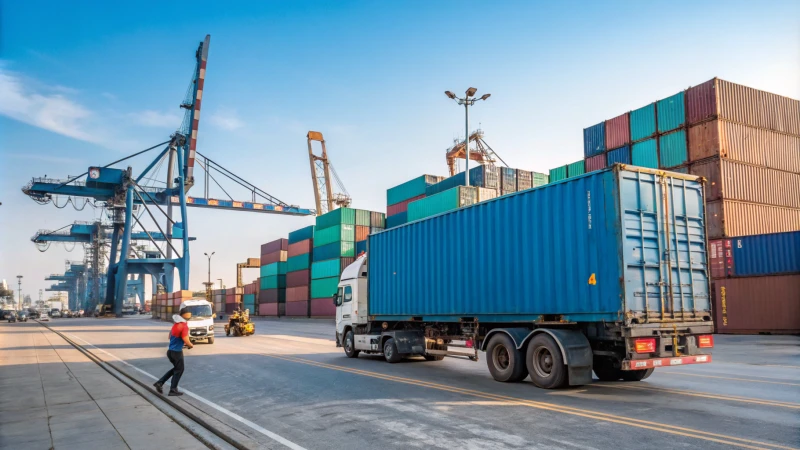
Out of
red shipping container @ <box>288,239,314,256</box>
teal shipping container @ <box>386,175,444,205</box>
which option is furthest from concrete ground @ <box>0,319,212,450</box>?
red shipping container @ <box>288,239,314,256</box>

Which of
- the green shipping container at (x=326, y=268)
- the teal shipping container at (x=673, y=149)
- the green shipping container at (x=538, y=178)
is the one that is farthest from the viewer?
the green shipping container at (x=326, y=268)

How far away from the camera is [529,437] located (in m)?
6.82

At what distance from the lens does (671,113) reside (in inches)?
1249

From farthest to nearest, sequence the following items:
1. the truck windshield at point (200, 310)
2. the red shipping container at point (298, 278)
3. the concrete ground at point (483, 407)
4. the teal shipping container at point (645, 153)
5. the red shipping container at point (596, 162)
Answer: the red shipping container at point (298, 278)
the red shipping container at point (596, 162)
the teal shipping container at point (645, 153)
the truck windshield at point (200, 310)
the concrete ground at point (483, 407)

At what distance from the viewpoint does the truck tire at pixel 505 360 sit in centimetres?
1131

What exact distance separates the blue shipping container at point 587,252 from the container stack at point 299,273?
54.3 meters

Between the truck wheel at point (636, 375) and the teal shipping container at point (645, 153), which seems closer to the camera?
the truck wheel at point (636, 375)

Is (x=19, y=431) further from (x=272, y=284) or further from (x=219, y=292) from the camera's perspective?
(x=219, y=292)

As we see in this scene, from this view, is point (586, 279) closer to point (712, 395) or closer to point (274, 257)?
point (712, 395)

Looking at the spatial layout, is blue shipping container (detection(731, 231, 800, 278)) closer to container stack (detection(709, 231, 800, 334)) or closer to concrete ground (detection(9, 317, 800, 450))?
container stack (detection(709, 231, 800, 334))

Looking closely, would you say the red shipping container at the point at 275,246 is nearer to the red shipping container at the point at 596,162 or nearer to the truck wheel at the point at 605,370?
the red shipping container at the point at 596,162

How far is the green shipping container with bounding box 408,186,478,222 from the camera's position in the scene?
3587 centimetres

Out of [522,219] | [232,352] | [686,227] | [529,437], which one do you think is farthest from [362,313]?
[529,437]

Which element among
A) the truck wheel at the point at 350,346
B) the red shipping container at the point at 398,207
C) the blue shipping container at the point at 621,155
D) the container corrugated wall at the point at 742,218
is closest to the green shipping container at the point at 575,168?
the blue shipping container at the point at 621,155
